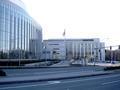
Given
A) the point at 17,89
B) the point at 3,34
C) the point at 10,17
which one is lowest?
the point at 17,89

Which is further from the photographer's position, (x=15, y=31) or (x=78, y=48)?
(x=78, y=48)

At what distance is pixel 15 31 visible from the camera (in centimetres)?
7312

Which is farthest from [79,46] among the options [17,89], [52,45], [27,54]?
[17,89]

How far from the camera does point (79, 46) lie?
200m

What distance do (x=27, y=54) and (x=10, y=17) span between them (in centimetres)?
1789

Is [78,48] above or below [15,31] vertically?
below

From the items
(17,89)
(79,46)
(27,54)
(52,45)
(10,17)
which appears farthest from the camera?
(79,46)

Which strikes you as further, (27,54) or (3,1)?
(27,54)

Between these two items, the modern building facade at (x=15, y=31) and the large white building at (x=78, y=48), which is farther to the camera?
the large white building at (x=78, y=48)

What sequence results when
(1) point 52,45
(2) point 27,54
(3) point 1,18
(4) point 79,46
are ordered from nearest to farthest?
(3) point 1,18 < (2) point 27,54 < (1) point 52,45 < (4) point 79,46

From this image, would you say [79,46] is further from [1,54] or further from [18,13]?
[1,54]

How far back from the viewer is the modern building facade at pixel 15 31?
66000mm

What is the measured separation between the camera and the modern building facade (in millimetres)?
66000

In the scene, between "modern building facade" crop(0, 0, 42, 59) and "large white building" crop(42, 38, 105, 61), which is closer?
"modern building facade" crop(0, 0, 42, 59)
